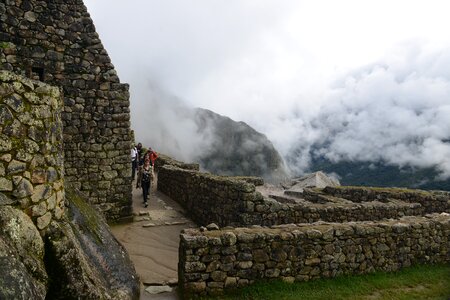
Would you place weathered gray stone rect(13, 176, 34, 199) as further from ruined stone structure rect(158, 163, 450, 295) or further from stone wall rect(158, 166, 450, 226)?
stone wall rect(158, 166, 450, 226)

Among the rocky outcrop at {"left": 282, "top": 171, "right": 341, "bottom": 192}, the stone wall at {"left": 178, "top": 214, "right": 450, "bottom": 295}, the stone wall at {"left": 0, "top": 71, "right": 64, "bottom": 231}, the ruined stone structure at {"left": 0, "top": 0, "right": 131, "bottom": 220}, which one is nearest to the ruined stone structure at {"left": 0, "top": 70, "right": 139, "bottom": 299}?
the stone wall at {"left": 0, "top": 71, "right": 64, "bottom": 231}

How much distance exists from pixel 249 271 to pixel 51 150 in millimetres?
4943

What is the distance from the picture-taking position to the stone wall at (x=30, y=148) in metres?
4.64

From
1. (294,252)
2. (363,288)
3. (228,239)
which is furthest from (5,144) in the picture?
(363,288)

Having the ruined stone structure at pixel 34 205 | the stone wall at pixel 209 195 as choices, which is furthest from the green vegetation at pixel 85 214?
the stone wall at pixel 209 195

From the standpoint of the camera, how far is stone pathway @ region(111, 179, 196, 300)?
8898 mm

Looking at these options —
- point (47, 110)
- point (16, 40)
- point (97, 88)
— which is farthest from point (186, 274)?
point (16, 40)

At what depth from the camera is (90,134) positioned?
487 inches

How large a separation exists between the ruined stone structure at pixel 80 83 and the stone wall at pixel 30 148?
631 cm

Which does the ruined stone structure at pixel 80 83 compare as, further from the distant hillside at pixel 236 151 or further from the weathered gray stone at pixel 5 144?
the distant hillside at pixel 236 151

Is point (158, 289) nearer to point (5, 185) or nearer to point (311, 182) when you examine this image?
point (5, 185)

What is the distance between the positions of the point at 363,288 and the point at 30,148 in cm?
768

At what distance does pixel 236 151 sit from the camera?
209 ft

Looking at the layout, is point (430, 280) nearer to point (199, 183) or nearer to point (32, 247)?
point (199, 183)
